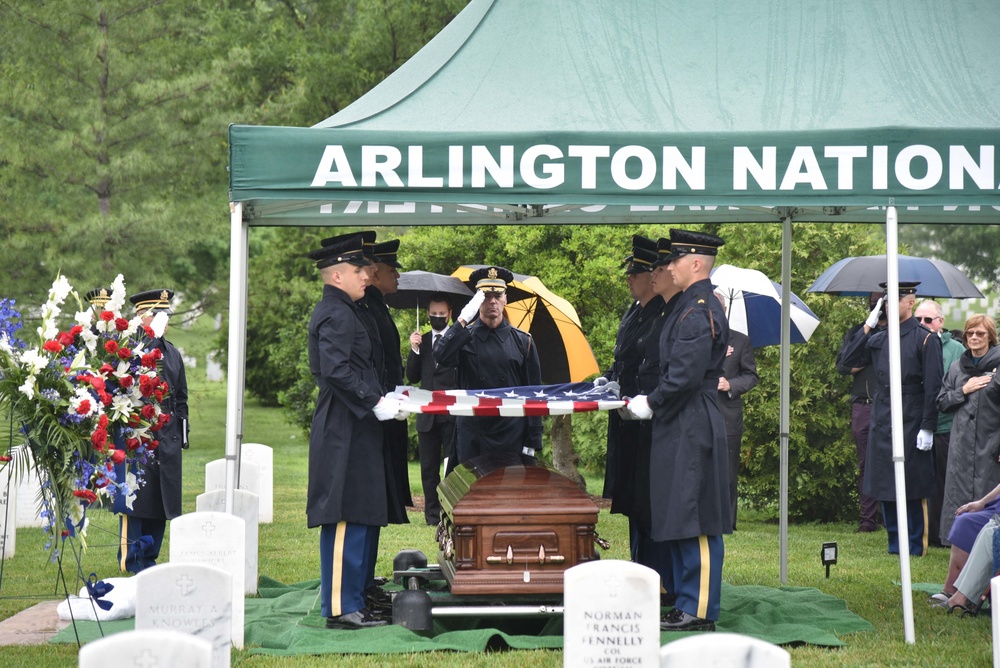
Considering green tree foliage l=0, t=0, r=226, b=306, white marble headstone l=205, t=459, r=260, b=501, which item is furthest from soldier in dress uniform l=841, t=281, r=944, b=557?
green tree foliage l=0, t=0, r=226, b=306

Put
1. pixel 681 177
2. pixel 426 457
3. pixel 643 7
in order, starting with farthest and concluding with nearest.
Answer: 1. pixel 426 457
2. pixel 643 7
3. pixel 681 177

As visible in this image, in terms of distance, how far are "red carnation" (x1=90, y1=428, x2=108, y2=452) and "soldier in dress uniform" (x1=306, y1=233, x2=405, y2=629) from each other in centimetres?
110

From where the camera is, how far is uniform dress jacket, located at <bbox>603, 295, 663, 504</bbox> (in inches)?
276

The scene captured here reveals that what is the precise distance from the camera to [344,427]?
245 inches

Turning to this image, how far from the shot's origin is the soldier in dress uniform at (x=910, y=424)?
9164mm

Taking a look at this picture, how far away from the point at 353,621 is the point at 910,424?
16.5ft

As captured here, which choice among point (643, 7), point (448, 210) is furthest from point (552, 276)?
point (643, 7)

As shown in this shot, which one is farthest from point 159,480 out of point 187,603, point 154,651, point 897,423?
point 154,651

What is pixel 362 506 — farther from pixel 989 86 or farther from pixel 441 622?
pixel 989 86

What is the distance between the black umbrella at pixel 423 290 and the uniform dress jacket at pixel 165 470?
6.48 ft

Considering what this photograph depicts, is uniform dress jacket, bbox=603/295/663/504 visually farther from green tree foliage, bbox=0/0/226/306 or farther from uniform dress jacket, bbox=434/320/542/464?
green tree foliage, bbox=0/0/226/306

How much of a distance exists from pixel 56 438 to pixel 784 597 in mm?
4282

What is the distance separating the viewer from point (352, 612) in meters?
6.31

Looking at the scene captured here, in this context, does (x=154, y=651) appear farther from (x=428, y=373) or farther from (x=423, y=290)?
(x=428, y=373)
